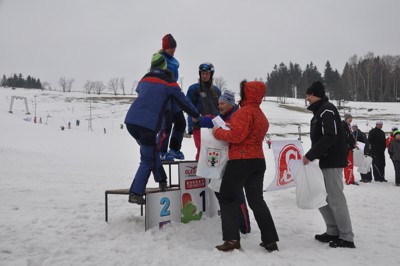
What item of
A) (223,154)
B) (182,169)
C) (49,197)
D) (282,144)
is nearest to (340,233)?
(223,154)

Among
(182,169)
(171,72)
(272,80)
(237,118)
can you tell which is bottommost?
(182,169)

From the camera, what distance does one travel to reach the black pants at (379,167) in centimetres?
1056

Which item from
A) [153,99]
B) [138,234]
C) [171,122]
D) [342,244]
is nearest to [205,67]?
[171,122]

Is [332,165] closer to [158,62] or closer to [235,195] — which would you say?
[235,195]

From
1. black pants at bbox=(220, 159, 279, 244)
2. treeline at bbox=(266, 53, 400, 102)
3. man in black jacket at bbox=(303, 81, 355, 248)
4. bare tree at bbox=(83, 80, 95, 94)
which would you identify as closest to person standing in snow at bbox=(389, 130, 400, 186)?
man in black jacket at bbox=(303, 81, 355, 248)

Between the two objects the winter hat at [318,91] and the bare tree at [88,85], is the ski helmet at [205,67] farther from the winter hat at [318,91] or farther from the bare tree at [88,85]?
the bare tree at [88,85]

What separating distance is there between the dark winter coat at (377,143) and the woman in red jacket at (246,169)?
856cm

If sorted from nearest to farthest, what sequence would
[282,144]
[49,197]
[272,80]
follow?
[49,197] → [282,144] → [272,80]

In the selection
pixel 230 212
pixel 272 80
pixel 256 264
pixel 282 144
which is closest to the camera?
pixel 256 264

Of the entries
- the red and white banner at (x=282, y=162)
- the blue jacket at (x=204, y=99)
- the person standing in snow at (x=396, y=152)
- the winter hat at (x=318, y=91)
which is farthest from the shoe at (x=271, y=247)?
the person standing in snow at (x=396, y=152)

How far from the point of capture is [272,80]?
353 ft

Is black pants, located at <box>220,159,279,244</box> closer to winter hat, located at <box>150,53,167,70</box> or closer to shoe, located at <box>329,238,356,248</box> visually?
shoe, located at <box>329,238,356,248</box>

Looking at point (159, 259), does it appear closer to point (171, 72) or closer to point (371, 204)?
point (171, 72)

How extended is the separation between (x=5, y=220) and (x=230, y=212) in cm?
327
